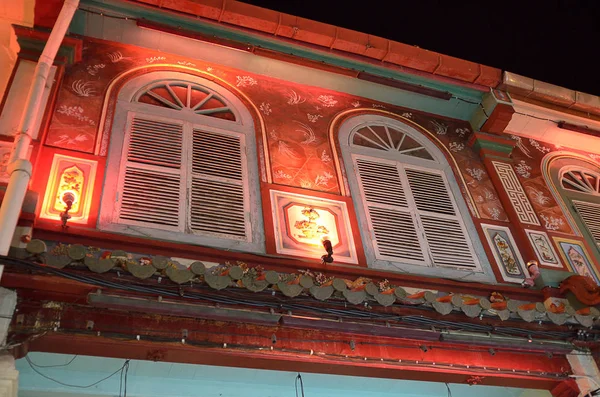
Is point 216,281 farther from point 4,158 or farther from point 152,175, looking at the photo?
point 4,158

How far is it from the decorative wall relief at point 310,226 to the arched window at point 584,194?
13.1ft

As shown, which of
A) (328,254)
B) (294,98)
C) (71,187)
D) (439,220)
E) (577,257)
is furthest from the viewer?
(294,98)

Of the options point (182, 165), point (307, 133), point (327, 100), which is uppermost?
point (327, 100)

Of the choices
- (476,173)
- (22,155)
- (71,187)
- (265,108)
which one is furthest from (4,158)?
(476,173)

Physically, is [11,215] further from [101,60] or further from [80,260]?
[101,60]

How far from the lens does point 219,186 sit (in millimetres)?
7637

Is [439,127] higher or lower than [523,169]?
higher

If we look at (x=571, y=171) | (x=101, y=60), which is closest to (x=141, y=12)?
(x=101, y=60)

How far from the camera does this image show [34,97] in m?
6.21

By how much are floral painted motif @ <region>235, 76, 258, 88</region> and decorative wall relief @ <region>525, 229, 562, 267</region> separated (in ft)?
14.9

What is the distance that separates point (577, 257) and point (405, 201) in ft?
8.31

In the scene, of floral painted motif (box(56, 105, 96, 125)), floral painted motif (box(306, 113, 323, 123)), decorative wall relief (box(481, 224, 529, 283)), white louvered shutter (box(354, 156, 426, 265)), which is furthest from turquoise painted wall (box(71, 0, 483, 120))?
decorative wall relief (box(481, 224, 529, 283))

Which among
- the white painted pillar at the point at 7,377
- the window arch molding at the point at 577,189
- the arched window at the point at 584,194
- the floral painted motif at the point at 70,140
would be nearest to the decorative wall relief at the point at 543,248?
the window arch molding at the point at 577,189

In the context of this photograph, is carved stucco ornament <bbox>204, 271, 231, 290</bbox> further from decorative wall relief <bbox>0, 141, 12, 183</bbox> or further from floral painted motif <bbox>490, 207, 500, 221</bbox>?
floral painted motif <bbox>490, 207, 500, 221</bbox>
